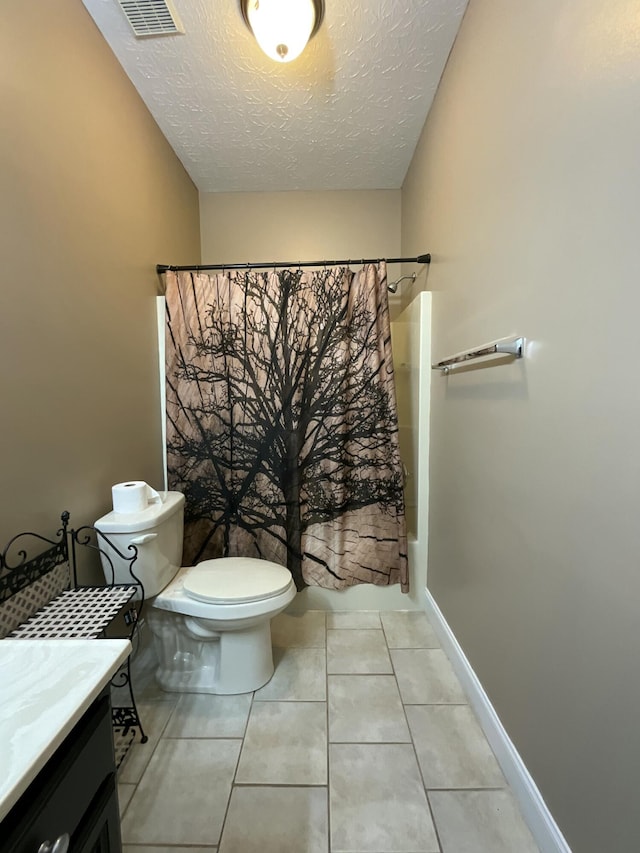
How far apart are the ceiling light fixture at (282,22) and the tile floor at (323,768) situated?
2.39 metres

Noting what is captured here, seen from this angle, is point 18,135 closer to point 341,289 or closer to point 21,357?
point 21,357

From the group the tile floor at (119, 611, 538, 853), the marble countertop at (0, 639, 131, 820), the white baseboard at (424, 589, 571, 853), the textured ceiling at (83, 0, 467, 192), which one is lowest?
the tile floor at (119, 611, 538, 853)

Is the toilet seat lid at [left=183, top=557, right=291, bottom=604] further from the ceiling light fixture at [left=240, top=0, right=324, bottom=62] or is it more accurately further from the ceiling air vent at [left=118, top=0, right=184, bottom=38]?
the ceiling air vent at [left=118, top=0, right=184, bottom=38]

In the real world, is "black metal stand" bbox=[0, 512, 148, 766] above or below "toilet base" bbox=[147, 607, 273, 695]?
above

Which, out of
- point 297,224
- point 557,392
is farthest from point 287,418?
point 297,224

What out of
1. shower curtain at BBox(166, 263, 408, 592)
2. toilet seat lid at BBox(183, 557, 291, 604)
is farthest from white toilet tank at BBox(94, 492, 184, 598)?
shower curtain at BBox(166, 263, 408, 592)

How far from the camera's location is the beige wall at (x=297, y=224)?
2543 millimetres

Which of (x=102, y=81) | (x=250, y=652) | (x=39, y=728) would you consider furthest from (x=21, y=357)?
(x=250, y=652)

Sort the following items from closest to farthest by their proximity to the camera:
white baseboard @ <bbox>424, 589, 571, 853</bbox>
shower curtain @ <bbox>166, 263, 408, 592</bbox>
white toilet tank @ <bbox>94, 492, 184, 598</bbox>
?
white baseboard @ <bbox>424, 589, 571, 853</bbox>
white toilet tank @ <bbox>94, 492, 184, 598</bbox>
shower curtain @ <bbox>166, 263, 408, 592</bbox>

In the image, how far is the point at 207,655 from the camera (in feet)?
5.16

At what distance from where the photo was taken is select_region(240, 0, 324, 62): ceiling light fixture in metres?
1.25

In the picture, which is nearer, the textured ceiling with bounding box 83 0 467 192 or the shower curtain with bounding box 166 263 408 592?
the textured ceiling with bounding box 83 0 467 192

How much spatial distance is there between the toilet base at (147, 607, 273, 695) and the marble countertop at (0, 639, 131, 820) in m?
0.90

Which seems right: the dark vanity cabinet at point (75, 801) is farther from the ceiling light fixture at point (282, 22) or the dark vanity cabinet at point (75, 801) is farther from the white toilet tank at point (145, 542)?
the ceiling light fixture at point (282, 22)
